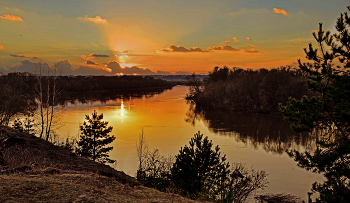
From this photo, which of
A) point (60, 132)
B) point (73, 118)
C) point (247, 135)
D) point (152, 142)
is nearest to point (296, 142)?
point (247, 135)

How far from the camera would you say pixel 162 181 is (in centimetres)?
1471

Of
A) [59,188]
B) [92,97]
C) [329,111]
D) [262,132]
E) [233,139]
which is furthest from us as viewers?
[92,97]

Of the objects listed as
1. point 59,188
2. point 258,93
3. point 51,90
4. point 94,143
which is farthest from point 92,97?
point 59,188

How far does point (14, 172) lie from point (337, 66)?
1325 cm

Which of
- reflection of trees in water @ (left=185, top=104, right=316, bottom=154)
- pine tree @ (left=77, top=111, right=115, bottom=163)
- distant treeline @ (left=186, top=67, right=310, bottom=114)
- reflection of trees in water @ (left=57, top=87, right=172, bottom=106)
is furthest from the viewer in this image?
reflection of trees in water @ (left=57, top=87, right=172, bottom=106)

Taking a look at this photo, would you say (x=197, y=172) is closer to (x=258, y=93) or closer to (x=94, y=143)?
(x=94, y=143)

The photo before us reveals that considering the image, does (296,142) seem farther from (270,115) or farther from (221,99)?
(221,99)

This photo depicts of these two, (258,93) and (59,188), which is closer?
(59,188)

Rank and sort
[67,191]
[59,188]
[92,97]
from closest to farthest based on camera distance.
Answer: [67,191]
[59,188]
[92,97]

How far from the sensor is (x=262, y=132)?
3294 cm

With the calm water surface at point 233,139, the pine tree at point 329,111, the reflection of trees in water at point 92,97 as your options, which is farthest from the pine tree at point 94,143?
the reflection of trees in water at point 92,97

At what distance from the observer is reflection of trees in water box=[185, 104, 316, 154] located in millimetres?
26797

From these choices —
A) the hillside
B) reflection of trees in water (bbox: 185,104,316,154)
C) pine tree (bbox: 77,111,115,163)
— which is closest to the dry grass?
the hillside

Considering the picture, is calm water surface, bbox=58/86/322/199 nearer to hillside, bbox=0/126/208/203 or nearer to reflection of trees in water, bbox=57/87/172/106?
hillside, bbox=0/126/208/203
